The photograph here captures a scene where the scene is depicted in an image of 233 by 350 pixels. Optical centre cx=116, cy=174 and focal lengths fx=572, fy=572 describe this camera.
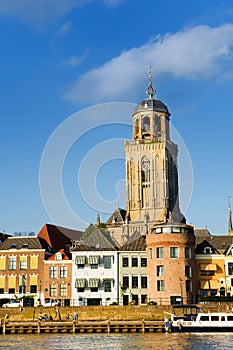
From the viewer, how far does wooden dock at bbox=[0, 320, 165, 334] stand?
64488mm

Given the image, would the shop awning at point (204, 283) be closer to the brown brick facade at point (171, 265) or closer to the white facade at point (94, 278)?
the brown brick facade at point (171, 265)

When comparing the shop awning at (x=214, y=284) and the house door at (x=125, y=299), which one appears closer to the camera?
the shop awning at (x=214, y=284)

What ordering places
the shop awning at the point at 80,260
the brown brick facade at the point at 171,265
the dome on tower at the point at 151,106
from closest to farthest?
the brown brick facade at the point at 171,265, the shop awning at the point at 80,260, the dome on tower at the point at 151,106

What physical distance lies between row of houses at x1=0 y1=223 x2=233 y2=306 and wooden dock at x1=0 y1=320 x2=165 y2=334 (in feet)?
49.3

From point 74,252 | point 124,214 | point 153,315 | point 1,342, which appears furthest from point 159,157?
point 1,342

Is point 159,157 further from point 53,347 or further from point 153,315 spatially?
point 53,347

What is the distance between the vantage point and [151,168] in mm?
125188

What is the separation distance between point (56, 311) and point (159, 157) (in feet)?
191

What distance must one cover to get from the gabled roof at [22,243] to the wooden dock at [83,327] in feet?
82.0

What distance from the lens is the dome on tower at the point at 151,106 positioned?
5089 inches

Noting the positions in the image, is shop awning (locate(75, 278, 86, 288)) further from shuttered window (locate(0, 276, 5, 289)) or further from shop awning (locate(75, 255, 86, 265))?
shuttered window (locate(0, 276, 5, 289))

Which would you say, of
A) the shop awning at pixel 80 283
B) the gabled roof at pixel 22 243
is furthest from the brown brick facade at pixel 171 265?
the gabled roof at pixel 22 243

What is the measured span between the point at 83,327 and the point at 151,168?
63643mm

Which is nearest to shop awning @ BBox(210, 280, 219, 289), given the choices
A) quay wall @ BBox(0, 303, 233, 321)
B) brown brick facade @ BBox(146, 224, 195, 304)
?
brown brick facade @ BBox(146, 224, 195, 304)
